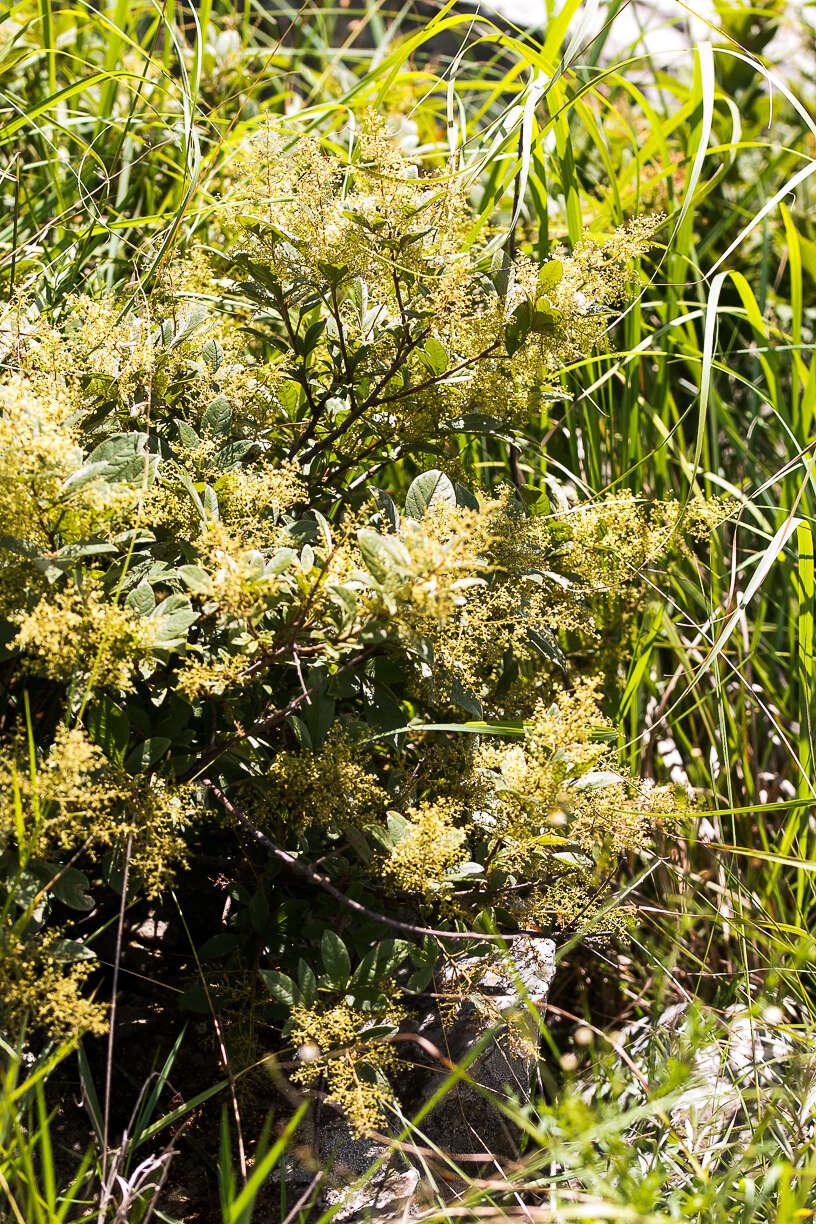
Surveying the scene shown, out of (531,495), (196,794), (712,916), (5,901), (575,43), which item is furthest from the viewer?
(531,495)

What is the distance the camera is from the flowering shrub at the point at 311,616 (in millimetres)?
1066

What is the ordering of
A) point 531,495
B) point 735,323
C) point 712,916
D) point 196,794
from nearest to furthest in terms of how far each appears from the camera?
point 196,794, point 712,916, point 531,495, point 735,323

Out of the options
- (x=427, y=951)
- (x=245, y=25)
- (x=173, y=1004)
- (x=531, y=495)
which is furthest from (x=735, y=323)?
(x=173, y=1004)

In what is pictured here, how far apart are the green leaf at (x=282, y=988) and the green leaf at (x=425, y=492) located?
0.58 meters

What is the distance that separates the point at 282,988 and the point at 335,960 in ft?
0.22

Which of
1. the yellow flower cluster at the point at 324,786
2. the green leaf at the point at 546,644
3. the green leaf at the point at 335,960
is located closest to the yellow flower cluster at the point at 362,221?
the green leaf at the point at 546,644

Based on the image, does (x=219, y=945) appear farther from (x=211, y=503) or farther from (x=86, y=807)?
(x=211, y=503)

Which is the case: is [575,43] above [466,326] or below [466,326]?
above

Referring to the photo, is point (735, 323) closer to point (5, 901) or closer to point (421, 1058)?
point (421, 1058)

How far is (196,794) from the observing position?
3.99ft

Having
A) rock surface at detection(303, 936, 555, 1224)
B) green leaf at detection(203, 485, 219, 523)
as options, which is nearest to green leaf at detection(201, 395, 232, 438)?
green leaf at detection(203, 485, 219, 523)

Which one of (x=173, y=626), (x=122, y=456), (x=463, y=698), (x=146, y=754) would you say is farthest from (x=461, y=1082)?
(x=122, y=456)

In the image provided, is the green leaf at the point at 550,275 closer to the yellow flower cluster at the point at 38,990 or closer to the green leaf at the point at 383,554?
the green leaf at the point at 383,554

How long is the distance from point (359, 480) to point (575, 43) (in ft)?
2.33
